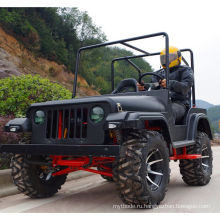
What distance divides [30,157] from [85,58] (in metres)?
28.3

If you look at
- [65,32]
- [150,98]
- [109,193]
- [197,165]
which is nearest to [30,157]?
[109,193]

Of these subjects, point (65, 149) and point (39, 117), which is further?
point (39, 117)

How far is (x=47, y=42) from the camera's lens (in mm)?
24922

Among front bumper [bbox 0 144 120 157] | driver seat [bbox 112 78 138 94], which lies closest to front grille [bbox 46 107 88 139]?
front bumper [bbox 0 144 120 157]

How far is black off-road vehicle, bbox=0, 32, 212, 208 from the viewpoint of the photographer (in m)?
3.40

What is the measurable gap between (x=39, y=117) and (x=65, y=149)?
803 millimetres

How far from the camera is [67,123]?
12.7 ft

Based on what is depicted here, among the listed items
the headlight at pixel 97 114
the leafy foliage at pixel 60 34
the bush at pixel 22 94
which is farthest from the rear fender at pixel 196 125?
the leafy foliage at pixel 60 34

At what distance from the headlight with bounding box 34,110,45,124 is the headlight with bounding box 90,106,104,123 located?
749mm

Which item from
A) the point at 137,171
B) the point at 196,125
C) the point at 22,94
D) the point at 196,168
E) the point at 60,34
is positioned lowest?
the point at 196,168

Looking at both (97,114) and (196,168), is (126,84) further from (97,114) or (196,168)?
(196,168)

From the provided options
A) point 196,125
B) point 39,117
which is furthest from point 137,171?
point 196,125

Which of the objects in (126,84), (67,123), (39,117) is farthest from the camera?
(126,84)

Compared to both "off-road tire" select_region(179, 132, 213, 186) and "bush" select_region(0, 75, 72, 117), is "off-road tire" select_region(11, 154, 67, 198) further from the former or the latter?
"bush" select_region(0, 75, 72, 117)
